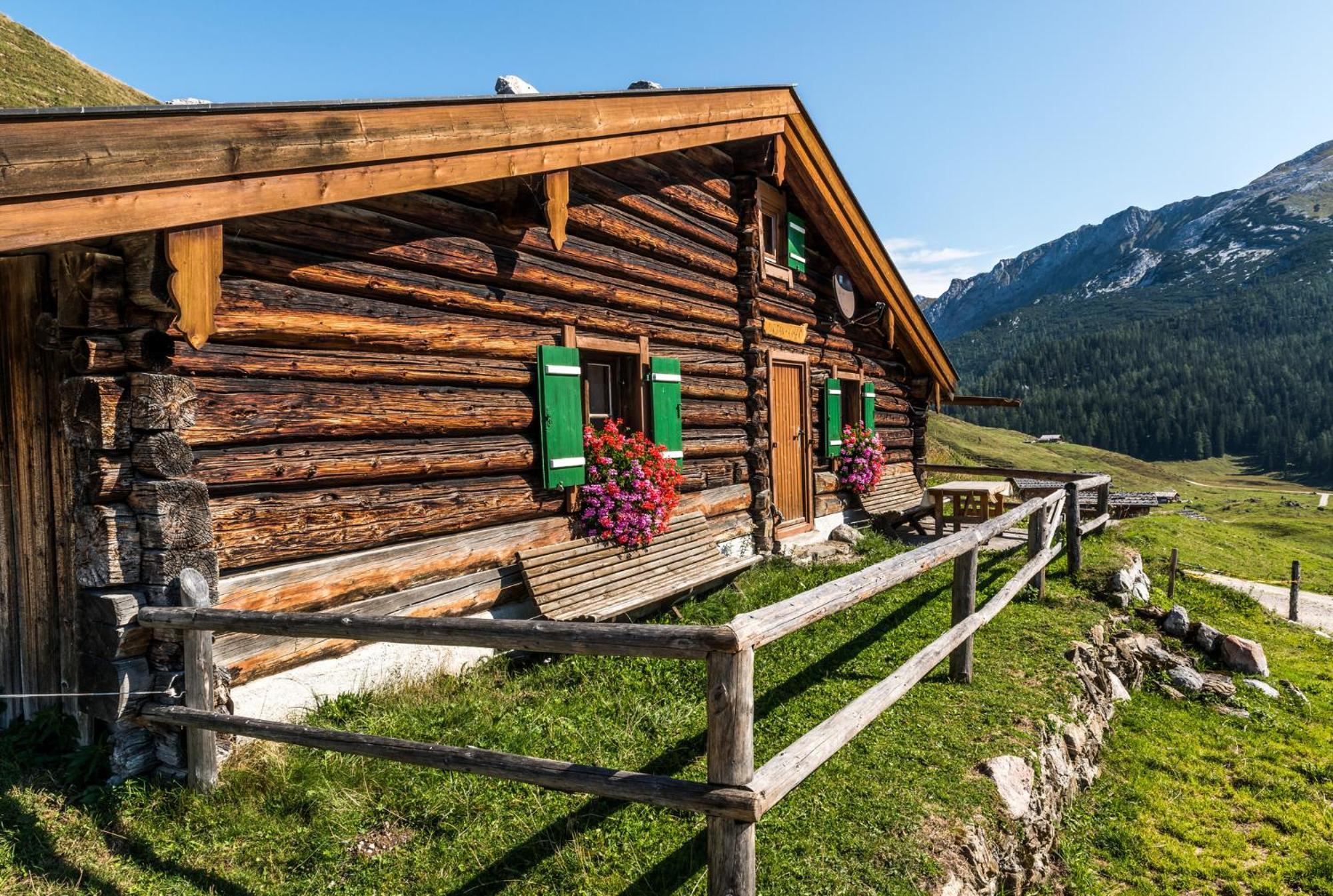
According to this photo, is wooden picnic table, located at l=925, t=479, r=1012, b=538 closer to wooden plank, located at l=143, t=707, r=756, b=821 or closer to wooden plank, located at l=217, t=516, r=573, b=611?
wooden plank, located at l=217, t=516, r=573, b=611

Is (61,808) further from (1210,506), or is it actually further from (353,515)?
(1210,506)

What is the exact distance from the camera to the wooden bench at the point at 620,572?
612cm

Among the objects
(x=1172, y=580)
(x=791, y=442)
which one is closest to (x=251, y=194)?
(x=791, y=442)

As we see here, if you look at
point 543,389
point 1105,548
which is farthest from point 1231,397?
point 543,389

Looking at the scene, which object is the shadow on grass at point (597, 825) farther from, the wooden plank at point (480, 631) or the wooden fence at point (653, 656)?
the wooden plank at point (480, 631)

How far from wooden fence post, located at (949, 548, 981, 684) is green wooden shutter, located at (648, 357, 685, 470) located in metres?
3.34

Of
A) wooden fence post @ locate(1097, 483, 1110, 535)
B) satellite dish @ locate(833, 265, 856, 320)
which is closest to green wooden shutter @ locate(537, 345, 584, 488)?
satellite dish @ locate(833, 265, 856, 320)

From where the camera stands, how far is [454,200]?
5754 mm

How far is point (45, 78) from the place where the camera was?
117ft

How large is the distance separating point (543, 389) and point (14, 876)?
4.42 m

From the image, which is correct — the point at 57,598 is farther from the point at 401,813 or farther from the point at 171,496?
the point at 401,813

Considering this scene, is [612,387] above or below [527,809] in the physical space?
above

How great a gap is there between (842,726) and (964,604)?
2.82m

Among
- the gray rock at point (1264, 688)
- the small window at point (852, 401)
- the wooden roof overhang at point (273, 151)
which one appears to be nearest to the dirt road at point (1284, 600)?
the gray rock at point (1264, 688)
